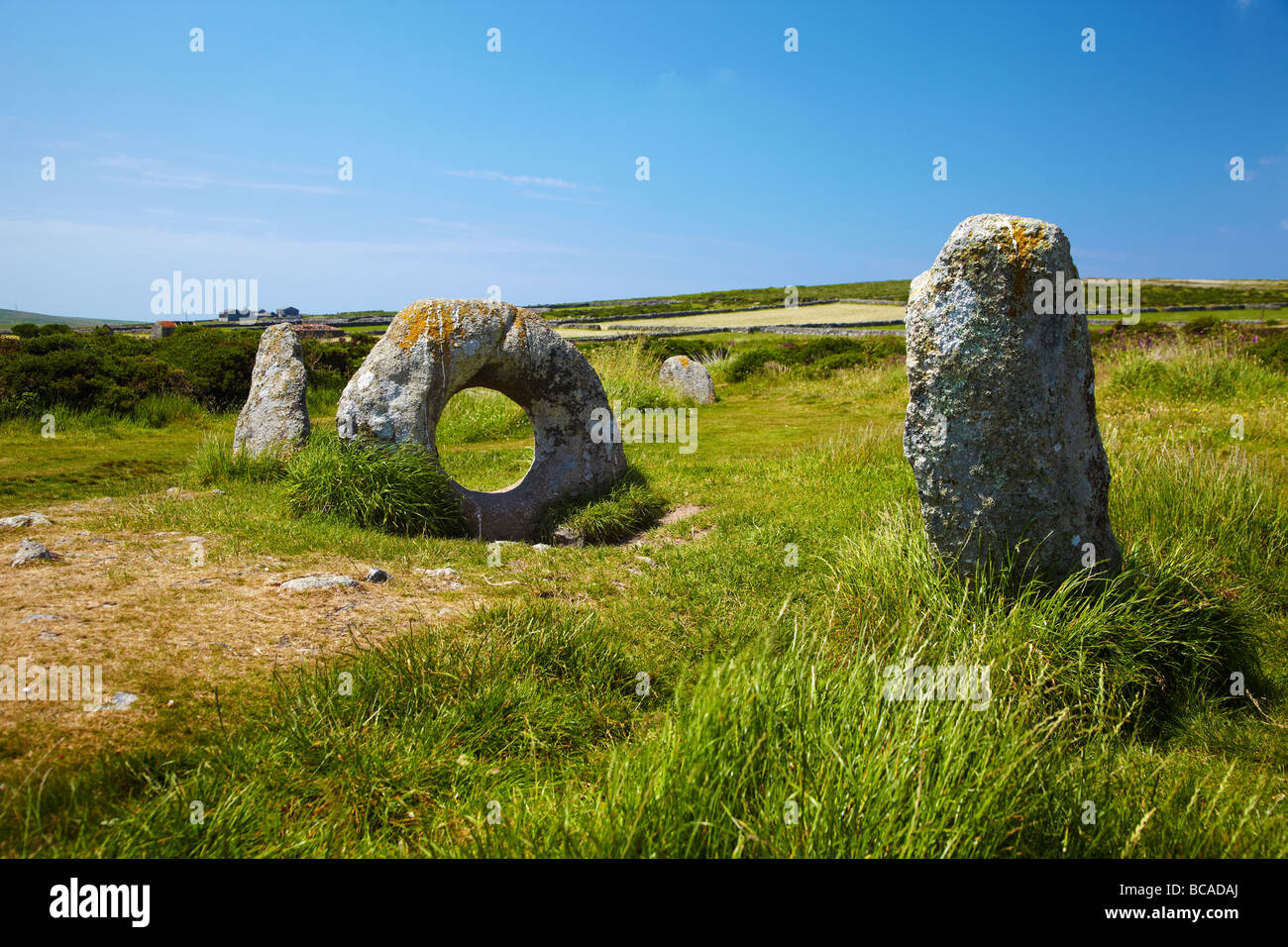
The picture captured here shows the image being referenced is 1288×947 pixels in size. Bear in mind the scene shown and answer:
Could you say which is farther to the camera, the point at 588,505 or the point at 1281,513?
the point at 588,505

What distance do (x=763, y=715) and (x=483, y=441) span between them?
1210 centimetres

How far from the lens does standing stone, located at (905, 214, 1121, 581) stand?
15.3 feet

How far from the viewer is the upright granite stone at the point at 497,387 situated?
836 centimetres

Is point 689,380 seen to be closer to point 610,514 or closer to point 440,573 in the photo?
point 610,514

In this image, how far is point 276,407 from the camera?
10812 millimetres

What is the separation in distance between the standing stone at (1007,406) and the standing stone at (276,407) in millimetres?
8454

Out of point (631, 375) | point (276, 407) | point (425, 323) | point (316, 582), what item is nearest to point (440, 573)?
point (316, 582)

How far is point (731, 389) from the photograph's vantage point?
23.5 m

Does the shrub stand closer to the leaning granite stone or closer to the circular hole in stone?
the circular hole in stone

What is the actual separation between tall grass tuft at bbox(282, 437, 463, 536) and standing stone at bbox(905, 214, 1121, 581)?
4849mm

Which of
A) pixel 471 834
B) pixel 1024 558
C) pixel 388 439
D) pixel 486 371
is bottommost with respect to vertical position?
pixel 471 834
